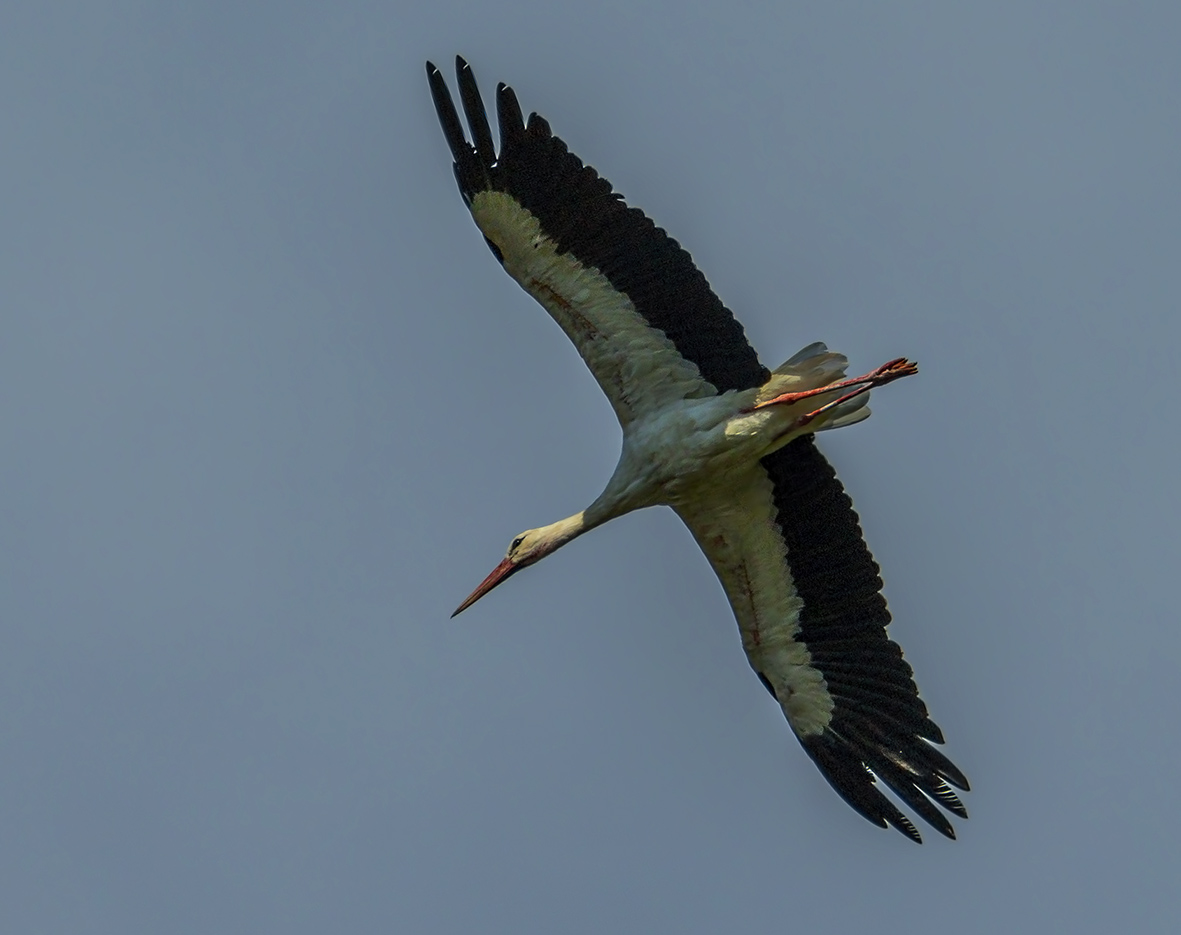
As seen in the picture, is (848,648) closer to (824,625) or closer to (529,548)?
(824,625)

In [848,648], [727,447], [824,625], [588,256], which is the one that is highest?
[588,256]

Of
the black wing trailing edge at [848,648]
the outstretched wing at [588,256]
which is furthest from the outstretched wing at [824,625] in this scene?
the outstretched wing at [588,256]

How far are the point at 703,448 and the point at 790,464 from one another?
2.49 ft

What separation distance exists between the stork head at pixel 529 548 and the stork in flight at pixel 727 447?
0.01m

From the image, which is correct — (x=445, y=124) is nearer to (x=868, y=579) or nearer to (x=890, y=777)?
(x=868, y=579)

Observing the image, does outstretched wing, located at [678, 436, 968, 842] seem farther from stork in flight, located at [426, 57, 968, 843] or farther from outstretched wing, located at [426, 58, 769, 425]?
outstretched wing, located at [426, 58, 769, 425]

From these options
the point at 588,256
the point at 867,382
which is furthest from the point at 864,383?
the point at 588,256

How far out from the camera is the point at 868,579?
1449cm

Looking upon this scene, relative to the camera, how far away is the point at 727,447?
14008mm

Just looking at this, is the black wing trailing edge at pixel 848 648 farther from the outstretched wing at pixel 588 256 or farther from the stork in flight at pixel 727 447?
the outstretched wing at pixel 588 256

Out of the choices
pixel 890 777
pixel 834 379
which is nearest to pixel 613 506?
pixel 834 379

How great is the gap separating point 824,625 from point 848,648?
23 centimetres

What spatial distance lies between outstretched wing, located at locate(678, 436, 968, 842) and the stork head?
2.60ft

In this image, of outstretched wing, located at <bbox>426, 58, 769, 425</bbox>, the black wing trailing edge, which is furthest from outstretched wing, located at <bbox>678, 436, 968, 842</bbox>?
outstretched wing, located at <bbox>426, 58, 769, 425</bbox>
